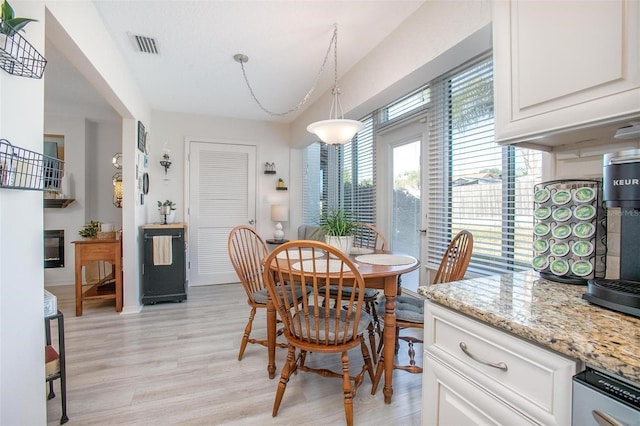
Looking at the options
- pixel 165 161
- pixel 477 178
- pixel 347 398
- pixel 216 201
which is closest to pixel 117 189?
pixel 165 161

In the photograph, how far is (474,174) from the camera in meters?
2.19

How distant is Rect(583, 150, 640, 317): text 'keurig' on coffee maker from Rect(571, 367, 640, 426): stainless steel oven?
1.03ft

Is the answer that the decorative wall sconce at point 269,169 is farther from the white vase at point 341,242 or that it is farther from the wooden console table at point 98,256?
the white vase at point 341,242

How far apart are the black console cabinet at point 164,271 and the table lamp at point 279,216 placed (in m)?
1.32

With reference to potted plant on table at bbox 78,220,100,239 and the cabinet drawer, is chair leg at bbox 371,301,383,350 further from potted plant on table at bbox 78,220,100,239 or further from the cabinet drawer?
potted plant on table at bbox 78,220,100,239

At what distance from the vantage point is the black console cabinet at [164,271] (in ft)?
11.3

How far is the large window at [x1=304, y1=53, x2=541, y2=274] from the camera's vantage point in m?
1.90

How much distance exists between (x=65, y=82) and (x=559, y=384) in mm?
4403

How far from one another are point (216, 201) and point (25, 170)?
333cm

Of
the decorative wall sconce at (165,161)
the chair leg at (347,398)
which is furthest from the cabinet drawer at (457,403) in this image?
the decorative wall sconce at (165,161)

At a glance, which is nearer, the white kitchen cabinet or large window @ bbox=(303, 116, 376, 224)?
the white kitchen cabinet

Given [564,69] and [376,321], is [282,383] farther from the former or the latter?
[564,69]

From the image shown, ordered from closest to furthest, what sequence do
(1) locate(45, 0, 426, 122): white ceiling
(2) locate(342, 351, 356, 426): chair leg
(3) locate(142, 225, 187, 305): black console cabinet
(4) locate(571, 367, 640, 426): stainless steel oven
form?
(4) locate(571, 367, 640, 426): stainless steel oven, (2) locate(342, 351, 356, 426): chair leg, (1) locate(45, 0, 426, 122): white ceiling, (3) locate(142, 225, 187, 305): black console cabinet

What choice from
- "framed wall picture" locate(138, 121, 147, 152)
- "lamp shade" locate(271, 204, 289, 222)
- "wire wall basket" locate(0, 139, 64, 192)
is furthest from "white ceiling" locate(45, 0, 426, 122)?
"lamp shade" locate(271, 204, 289, 222)
